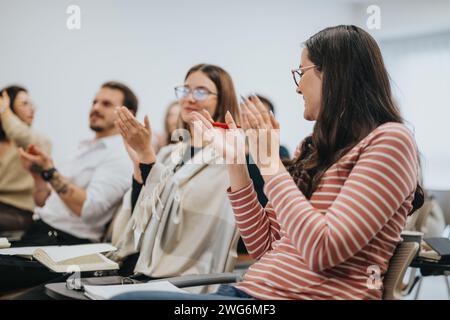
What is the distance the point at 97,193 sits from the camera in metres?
1.75

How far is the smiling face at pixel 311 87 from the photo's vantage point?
3.16 ft

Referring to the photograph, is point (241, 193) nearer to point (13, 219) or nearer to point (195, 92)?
point (195, 92)

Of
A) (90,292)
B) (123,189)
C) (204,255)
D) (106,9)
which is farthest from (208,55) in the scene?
(90,292)

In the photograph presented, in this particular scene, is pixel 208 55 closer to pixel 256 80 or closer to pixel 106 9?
pixel 256 80

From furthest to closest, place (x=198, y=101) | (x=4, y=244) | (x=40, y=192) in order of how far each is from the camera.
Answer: (x=40, y=192) < (x=198, y=101) < (x=4, y=244)

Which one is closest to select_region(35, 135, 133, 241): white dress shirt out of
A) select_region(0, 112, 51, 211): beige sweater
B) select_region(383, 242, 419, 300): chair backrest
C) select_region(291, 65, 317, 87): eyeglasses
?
select_region(0, 112, 51, 211): beige sweater

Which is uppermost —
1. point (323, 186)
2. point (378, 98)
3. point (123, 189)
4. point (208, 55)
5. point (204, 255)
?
point (208, 55)

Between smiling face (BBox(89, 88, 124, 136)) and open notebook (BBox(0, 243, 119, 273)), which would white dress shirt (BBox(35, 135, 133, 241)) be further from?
open notebook (BBox(0, 243, 119, 273))

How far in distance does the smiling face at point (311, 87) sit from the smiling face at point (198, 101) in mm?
585

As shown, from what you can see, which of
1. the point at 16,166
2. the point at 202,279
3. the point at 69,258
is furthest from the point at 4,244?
the point at 16,166

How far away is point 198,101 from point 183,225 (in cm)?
38

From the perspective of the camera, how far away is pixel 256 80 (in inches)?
80.0

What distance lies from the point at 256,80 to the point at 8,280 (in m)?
1.21
